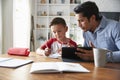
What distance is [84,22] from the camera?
1746mm

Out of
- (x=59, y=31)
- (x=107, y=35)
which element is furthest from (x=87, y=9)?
(x=59, y=31)

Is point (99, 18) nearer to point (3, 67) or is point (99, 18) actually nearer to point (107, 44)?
point (107, 44)

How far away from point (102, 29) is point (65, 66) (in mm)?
713

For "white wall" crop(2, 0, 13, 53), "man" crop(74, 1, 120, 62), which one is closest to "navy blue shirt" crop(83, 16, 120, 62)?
"man" crop(74, 1, 120, 62)

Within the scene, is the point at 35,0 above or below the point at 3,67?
above

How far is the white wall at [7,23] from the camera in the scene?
3686 mm

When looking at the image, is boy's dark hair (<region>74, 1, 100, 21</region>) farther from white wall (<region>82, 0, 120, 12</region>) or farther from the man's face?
white wall (<region>82, 0, 120, 12</region>)

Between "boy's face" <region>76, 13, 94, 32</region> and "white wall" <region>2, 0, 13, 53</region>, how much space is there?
2271mm

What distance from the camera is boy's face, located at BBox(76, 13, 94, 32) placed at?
1.71 metres

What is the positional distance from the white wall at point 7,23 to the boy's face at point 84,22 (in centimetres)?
227

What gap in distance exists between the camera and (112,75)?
1.08 m

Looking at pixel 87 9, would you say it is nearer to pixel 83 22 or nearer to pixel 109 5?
pixel 83 22

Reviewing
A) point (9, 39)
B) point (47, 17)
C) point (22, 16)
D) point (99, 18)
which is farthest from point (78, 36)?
point (99, 18)

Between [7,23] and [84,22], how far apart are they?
233 cm
